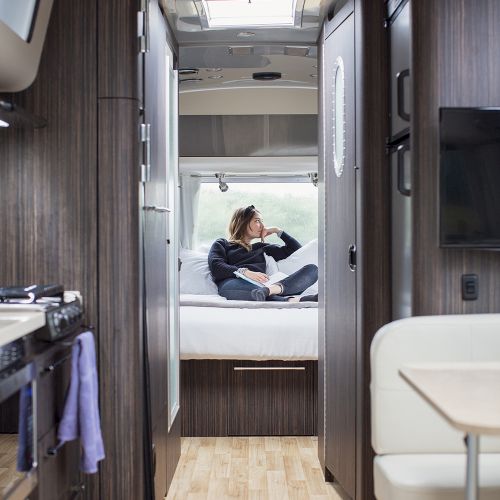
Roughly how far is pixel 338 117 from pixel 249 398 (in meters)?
1.74

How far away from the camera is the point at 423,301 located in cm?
233

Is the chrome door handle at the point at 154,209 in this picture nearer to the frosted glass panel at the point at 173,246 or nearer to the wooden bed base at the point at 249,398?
the frosted glass panel at the point at 173,246

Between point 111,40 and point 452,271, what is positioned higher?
point 111,40

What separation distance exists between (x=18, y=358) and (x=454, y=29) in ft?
5.79

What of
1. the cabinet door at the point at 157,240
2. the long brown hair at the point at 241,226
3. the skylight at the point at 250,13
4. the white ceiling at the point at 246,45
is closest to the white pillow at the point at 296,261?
the long brown hair at the point at 241,226

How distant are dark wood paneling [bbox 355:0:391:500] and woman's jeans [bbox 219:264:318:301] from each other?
162 centimetres

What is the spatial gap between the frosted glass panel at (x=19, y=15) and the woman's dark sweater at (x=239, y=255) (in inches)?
102

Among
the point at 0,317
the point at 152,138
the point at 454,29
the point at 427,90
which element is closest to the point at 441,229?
the point at 427,90

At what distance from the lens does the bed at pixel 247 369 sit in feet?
12.5

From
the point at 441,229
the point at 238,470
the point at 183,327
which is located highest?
the point at 441,229

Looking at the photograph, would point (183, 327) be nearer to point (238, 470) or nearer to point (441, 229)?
point (238, 470)

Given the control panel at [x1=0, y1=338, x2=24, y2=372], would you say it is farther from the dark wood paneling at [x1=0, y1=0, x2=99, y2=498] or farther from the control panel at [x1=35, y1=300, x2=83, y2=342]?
the dark wood paneling at [x1=0, y1=0, x2=99, y2=498]

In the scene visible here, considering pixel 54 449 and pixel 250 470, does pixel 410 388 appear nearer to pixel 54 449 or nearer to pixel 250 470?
pixel 54 449

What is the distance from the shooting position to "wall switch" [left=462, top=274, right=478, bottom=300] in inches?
91.9
